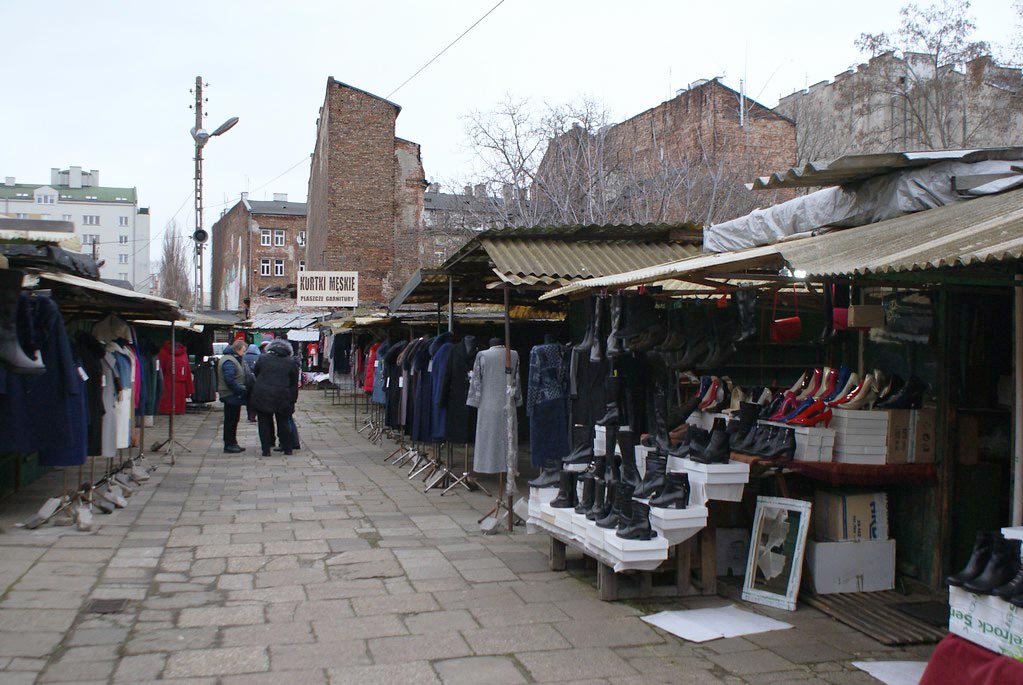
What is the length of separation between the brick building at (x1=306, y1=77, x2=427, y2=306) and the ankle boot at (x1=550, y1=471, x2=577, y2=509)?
26015 millimetres

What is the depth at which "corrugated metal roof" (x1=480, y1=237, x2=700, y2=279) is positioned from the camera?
7.93 meters

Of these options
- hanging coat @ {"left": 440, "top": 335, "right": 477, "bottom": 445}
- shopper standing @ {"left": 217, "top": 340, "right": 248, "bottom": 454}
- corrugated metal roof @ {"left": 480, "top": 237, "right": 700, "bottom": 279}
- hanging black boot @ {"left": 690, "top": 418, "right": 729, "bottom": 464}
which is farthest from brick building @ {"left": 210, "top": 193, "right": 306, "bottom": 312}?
hanging black boot @ {"left": 690, "top": 418, "right": 729, "bottom": 464}

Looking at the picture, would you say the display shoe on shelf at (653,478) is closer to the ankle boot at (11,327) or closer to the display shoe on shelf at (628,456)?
the display shoe on shelf at (628,456)

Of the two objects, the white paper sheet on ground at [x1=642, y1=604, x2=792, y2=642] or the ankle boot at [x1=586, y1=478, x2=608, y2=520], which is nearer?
the white paper sheet on ground at [x1=642, y1=604, x2=792, y2=642]

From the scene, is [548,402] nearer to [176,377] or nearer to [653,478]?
[653,478]

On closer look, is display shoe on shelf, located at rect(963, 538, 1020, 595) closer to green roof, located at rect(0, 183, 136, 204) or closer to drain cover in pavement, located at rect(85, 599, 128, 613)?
drain cover in pavement, located at rect(85, 599, 128, 613)

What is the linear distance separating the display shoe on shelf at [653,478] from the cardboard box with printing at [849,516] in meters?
1.09

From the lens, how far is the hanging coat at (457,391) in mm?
9578

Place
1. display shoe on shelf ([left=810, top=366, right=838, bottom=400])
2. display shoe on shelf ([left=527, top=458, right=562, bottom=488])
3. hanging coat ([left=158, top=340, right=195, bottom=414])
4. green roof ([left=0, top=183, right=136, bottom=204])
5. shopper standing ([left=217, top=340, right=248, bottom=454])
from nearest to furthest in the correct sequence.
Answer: display shoe on shelf ([left=810, top=366, right=838, bottom=400]) < display shoe on shelf ([left=527, top=458, right=562, bottom=488]) < shopper standing ([left=217, top=340, right=248, bottom=454]) < hanging coat ([left=158, top=340, right=195, bottom=414]) < green roof ([left=0, top=183, right=136, bottom=204])

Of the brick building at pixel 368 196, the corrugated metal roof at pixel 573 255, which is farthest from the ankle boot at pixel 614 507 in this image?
the brick building at pixel 368 196

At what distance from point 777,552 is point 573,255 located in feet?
12.8

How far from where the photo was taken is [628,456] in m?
5.96

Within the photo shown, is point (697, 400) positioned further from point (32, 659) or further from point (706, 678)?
point (32, 659)

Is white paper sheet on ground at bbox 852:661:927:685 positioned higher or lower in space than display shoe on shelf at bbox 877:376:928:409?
lower
